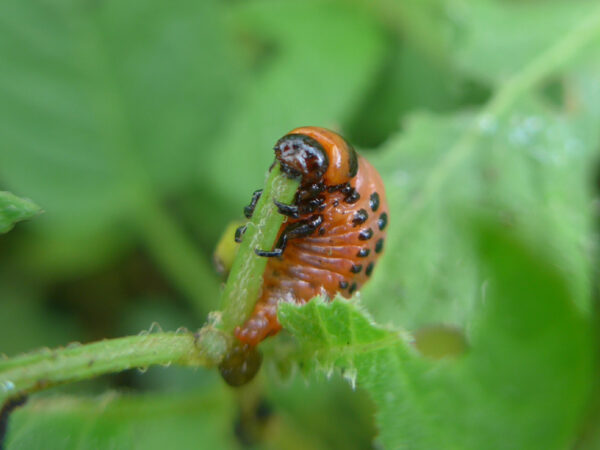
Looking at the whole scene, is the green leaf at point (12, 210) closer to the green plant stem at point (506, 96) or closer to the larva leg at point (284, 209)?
the larva leg at point (284, 209)

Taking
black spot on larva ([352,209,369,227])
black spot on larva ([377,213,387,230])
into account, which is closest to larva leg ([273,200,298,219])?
black spot on larva ([352,209,369,227])

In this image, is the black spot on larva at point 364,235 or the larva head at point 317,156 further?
the black spot on larva at point 364,235

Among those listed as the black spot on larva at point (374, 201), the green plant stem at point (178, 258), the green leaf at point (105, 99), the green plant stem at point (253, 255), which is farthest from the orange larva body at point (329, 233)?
the green leaf at point (105, 99)

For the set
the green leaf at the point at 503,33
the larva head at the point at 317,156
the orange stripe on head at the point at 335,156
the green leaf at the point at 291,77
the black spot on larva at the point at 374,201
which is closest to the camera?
the larva head at the point at 317,156

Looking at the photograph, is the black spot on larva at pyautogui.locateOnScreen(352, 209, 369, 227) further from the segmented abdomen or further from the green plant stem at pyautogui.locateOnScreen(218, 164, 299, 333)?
the green plant stem at pyautogui.locateOnScreen(218, 164, 299, 333)

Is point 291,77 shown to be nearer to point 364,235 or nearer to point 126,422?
point 364,235

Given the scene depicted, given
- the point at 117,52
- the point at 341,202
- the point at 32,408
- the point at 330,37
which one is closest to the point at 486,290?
the point at 341,202
